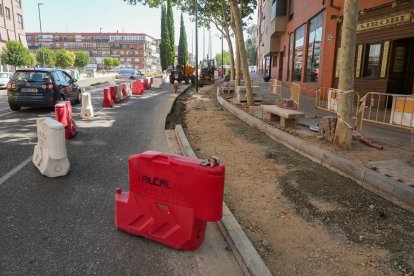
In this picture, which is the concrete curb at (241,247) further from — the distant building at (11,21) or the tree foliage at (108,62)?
the tree foliage at (108,62)

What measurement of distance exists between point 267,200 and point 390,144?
410cm

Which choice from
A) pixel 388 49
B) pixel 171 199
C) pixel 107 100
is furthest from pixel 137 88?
pixel 171 199

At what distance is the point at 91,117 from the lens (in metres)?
11.8

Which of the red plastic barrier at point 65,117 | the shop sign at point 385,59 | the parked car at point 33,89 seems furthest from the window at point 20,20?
the shop sign at point 385,59

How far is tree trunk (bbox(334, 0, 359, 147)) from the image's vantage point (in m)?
6.70

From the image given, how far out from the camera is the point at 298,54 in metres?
22.0

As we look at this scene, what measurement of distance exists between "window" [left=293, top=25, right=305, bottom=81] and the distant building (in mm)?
41533

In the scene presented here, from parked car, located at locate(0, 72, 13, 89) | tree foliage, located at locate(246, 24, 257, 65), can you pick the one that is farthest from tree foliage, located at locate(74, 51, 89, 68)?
parked car, located at locate(0, 72, 13, 89)

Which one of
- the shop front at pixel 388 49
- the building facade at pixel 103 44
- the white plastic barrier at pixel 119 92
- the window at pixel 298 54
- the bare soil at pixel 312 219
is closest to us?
the bare soil at pixel 312 219

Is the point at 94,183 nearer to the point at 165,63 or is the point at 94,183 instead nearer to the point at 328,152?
the point at 328,152

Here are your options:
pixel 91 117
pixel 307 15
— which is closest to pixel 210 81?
pixel 307 15

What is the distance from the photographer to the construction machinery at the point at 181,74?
34.4m

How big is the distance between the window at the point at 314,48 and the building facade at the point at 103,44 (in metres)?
121

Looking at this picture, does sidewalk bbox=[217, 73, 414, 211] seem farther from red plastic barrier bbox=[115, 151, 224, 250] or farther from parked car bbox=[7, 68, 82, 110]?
parked car bbox=[7, 68, 82, 110]
